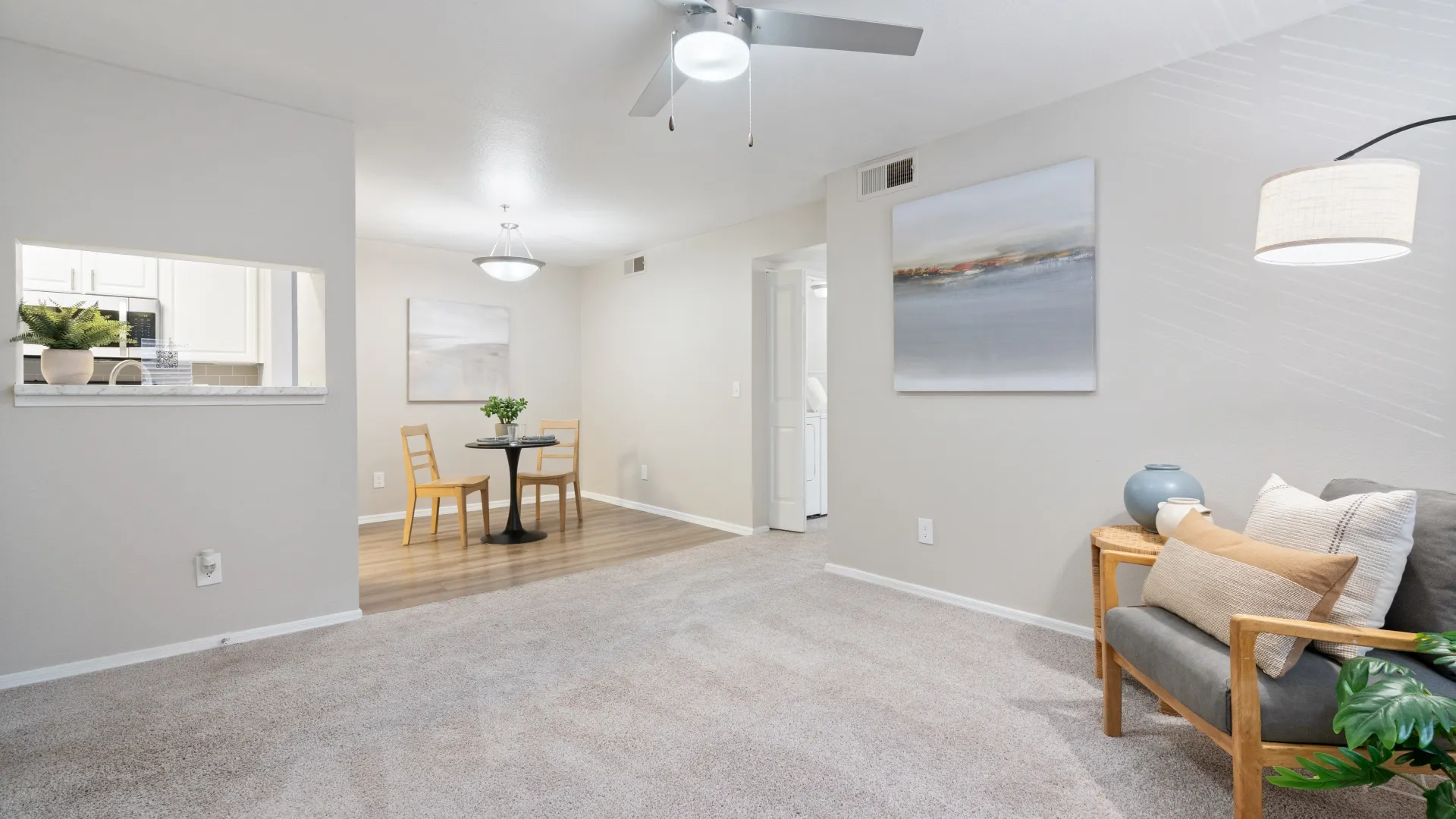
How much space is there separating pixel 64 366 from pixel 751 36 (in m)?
2.94

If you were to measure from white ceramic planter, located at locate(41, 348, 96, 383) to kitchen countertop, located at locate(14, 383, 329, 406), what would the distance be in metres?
0.03

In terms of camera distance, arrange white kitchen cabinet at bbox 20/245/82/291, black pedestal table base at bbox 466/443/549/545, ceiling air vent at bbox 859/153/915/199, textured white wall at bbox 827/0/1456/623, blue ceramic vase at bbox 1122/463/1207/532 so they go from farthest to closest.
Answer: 1. black pedestal table base at bbox 466/443/549/545
2. white kitchen cabinet at bbox 20/245/82/291
3. ceiling air vent at bbox 859/153/915/199
4. blue ceramic vase at bbox 1122/463/1207/532
5. textured white wall at bbox 827/0/1456/623

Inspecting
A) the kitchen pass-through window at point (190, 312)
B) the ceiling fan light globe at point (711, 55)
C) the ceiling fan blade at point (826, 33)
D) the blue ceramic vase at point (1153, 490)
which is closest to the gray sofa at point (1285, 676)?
the blue ceramic vase at point (1153, 490)

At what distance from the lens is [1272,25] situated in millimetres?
2422

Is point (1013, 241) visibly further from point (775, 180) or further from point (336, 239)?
point (336, 239)

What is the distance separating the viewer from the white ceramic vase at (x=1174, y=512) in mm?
2279

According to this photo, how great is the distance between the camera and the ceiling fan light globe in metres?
2.00

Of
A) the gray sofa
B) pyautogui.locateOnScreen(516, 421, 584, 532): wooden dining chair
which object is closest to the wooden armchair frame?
the gray sofa

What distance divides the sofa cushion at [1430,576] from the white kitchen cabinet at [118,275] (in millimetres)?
5731

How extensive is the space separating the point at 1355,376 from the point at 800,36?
2222 millimetres

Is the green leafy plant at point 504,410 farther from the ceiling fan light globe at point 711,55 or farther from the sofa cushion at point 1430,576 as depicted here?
the sofa cushion at point 1430,576

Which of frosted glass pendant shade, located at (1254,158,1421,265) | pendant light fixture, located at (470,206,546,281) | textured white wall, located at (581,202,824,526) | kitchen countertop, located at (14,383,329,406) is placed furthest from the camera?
textured white wall, located at (581,202,824,526)

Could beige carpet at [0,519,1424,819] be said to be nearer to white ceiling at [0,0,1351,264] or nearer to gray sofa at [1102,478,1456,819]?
gray sofa at [1102,478,1456,819]

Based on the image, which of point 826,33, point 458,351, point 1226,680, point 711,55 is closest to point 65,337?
point 711,55
